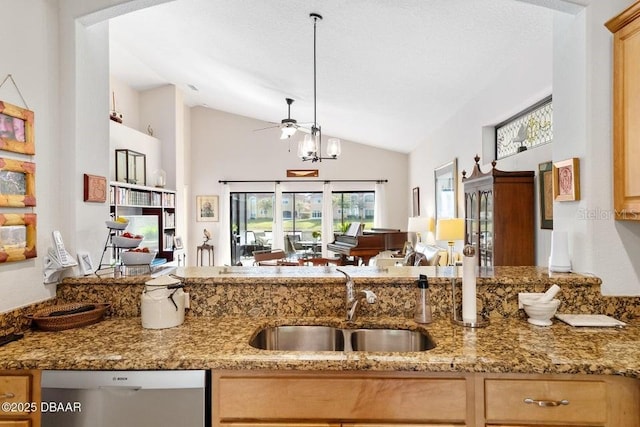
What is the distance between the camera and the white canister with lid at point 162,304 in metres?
1.54

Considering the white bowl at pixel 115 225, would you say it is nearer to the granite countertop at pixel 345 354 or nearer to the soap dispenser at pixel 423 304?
the granite countertop at pixel 345 354

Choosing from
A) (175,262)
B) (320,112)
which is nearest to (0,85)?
(320,112)

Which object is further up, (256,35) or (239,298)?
(256,35)

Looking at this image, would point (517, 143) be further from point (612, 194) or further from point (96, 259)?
point (96, 259)

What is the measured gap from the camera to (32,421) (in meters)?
1.23

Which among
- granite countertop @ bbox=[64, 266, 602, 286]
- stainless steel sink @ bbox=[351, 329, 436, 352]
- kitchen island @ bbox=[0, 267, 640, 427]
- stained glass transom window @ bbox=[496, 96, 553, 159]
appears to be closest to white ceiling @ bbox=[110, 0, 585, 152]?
stained glass transom window @ bbox=[496, 96, 553, 159]

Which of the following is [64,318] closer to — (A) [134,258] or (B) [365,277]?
(A) [134,258]

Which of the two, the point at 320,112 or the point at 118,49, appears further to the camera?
the point at 320,112

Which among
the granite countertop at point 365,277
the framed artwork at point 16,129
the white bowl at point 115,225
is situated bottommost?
the granite countertop at point 365,277

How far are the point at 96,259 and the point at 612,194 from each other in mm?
2490

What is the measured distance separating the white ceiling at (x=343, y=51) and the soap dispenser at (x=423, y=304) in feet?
4.67

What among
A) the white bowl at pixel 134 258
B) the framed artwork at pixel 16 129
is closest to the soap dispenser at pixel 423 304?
the white bowl at pixel 134 258

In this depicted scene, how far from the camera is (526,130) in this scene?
123 inches

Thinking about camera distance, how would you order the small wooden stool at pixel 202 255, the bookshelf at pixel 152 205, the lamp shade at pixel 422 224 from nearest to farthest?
the bookshelf at pixel 152 205 < the lamp shade at pixel 422 224 < the small wooden stool at pixel 202 255
